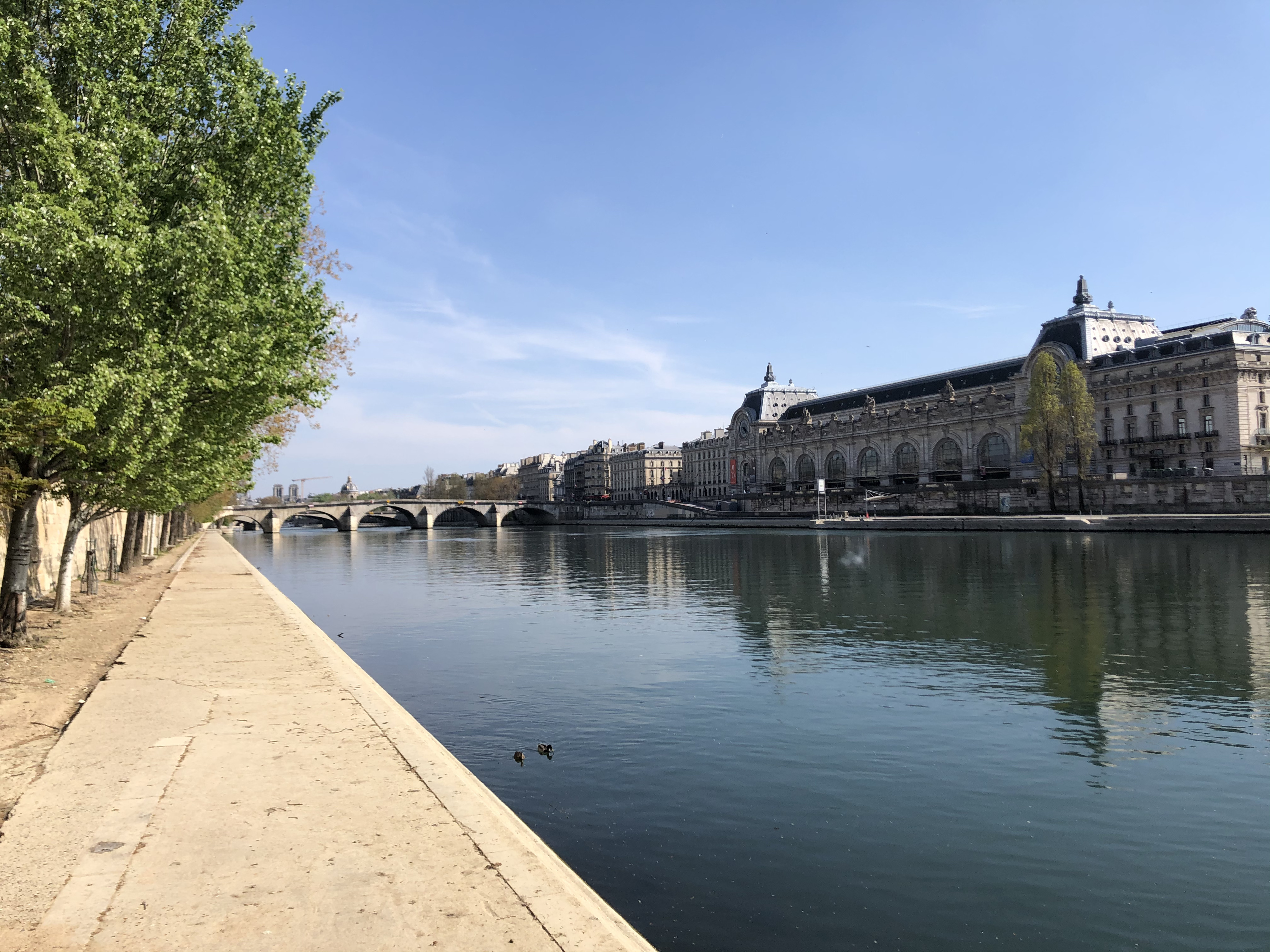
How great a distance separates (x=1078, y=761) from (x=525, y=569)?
45889 mm

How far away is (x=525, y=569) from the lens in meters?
56.5

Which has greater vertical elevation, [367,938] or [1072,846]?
[367,938]

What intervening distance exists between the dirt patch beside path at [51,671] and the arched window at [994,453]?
114212 mm

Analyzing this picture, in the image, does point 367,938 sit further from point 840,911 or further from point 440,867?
point 840,911

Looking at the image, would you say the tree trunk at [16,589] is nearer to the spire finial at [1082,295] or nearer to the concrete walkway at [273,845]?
the concrete walkway at [273,845]

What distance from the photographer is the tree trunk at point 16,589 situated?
18.2 meters

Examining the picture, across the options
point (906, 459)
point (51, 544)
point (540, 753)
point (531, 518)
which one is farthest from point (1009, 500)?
point (531, 518)

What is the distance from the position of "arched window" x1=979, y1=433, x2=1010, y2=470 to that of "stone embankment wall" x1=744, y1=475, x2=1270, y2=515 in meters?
5.60

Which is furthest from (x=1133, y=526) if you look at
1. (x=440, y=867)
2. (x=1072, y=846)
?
(x=440, y=867)

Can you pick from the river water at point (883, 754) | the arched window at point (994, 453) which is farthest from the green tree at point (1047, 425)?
the river water at point (883, 754)

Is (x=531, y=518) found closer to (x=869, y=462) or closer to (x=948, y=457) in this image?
(x=869, y=462)

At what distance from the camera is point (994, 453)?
12369cm

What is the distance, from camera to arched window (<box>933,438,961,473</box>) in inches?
5069

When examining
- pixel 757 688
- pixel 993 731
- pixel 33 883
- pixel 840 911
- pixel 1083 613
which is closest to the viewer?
pixel 33 883
